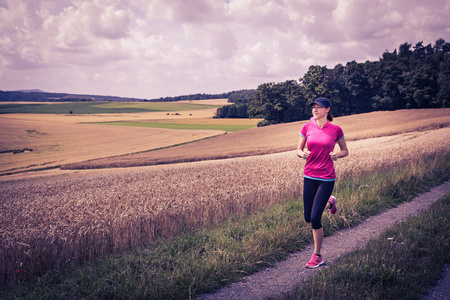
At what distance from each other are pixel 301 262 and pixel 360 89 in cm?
7946

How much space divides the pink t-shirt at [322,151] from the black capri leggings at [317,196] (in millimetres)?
110

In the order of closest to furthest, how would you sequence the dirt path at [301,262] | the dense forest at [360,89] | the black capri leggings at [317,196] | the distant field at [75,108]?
1. the dirt path at [301,262]
2. the black capri leggings at [317,196]
3. the dense forest at [360,89]
4. the distant field at [75,108]

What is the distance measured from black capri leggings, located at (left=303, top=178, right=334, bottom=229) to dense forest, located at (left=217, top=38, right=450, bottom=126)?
65995 millimetres

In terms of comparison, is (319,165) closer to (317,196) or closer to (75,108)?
(317,196)

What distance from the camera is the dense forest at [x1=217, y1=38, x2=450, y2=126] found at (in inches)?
2457

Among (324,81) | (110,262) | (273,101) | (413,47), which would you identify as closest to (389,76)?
(324,81)

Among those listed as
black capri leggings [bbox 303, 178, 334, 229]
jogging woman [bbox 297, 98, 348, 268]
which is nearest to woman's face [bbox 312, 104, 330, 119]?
jogging woman [bbox 297, 98, 348, 268]

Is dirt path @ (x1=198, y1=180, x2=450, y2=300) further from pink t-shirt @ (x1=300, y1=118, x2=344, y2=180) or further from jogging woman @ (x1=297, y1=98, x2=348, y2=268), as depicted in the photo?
pink t-shirt @ (x1=300, y1=118, x2=344, y2=180)

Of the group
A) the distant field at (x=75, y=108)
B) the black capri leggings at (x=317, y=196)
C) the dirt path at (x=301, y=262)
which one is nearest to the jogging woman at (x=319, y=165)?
the black capri leggings at (x=317, y=196)

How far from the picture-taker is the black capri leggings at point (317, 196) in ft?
14.8

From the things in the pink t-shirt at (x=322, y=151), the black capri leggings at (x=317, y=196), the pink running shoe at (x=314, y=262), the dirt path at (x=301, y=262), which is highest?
the pink t-shirt at (x=322, y=151)

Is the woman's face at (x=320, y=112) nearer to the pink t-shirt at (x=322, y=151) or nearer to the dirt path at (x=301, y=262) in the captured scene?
the pink t-shirt at (x=322, y=151)

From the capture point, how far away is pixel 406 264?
13.3 feet

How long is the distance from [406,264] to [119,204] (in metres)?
6.96
